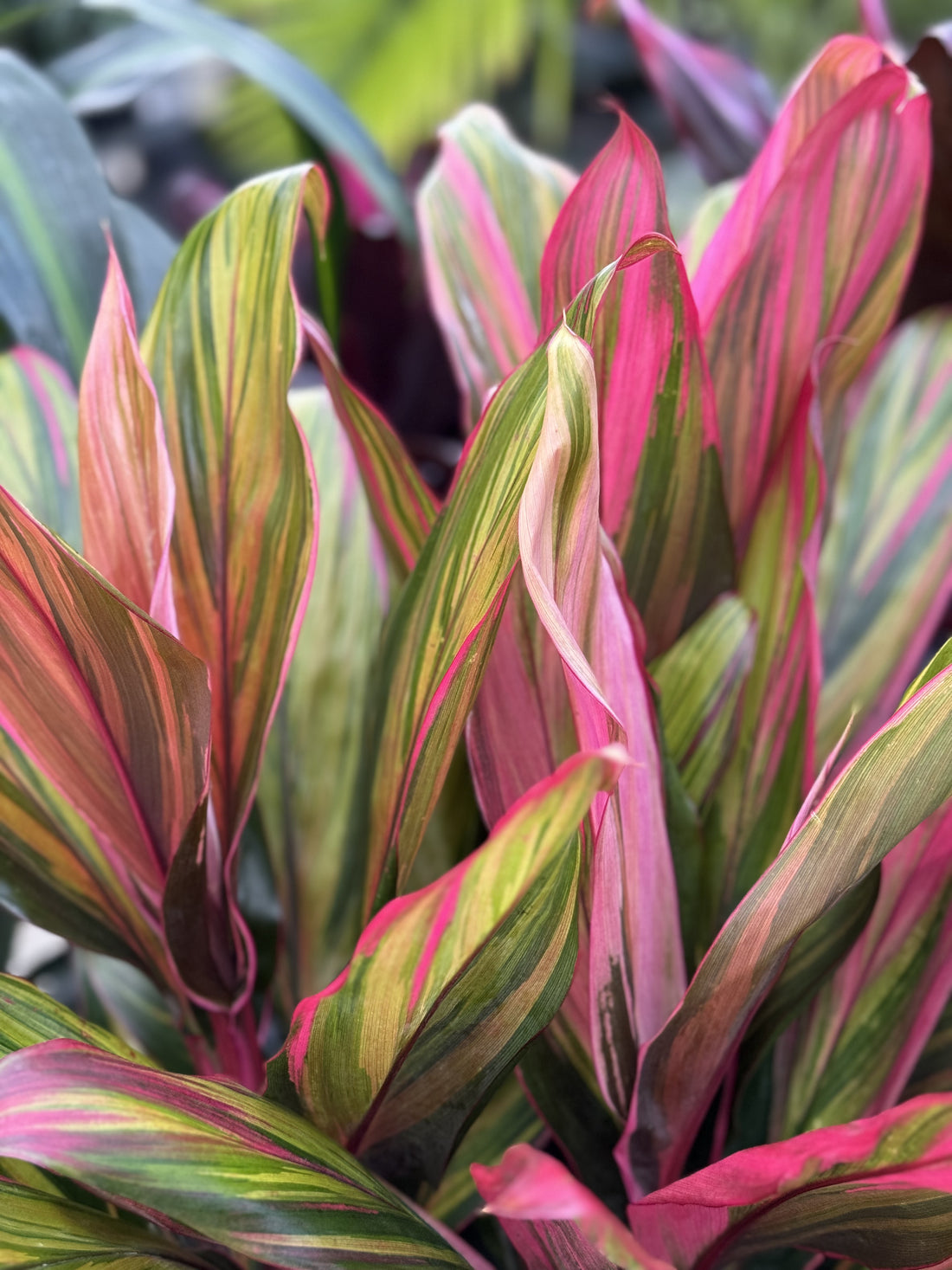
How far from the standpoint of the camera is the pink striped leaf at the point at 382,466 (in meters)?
0.34

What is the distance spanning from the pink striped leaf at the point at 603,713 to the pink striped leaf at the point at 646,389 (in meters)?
0.06

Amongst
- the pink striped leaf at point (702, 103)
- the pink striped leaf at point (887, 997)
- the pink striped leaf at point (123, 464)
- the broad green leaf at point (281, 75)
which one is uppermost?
the broad green leaf at point (281, 75)

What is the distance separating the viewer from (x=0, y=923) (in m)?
0.50

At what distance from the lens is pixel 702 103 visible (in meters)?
0.63

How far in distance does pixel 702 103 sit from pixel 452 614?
49 centimetres

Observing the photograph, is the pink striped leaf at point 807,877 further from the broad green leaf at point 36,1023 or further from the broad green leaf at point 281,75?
the broad green leaf at point 281,75

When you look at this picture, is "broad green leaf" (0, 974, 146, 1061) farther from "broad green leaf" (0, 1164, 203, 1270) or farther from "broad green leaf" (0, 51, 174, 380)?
"broad green leaf" (0, 51, 174, 380)

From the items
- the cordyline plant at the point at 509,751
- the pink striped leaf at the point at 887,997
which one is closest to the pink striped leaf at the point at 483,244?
the cordyline plant at the point at 509,751

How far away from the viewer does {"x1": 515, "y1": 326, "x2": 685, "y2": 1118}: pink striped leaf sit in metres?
0.22

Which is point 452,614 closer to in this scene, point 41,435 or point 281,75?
point 41,435

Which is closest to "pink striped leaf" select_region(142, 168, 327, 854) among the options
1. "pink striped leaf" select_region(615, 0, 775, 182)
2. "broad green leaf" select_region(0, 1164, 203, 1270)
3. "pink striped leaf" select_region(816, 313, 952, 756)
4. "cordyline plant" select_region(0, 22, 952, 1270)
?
"cordyline plant" select_region(0, 22, 952, 1270)

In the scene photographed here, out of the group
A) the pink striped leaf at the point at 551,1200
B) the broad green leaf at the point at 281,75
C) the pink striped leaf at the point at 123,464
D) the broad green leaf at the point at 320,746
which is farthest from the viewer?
the broad green leaf at the point at 281,75

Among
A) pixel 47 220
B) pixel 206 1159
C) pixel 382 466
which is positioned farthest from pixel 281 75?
pixel 206 1159

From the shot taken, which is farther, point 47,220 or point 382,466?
point 47,220
